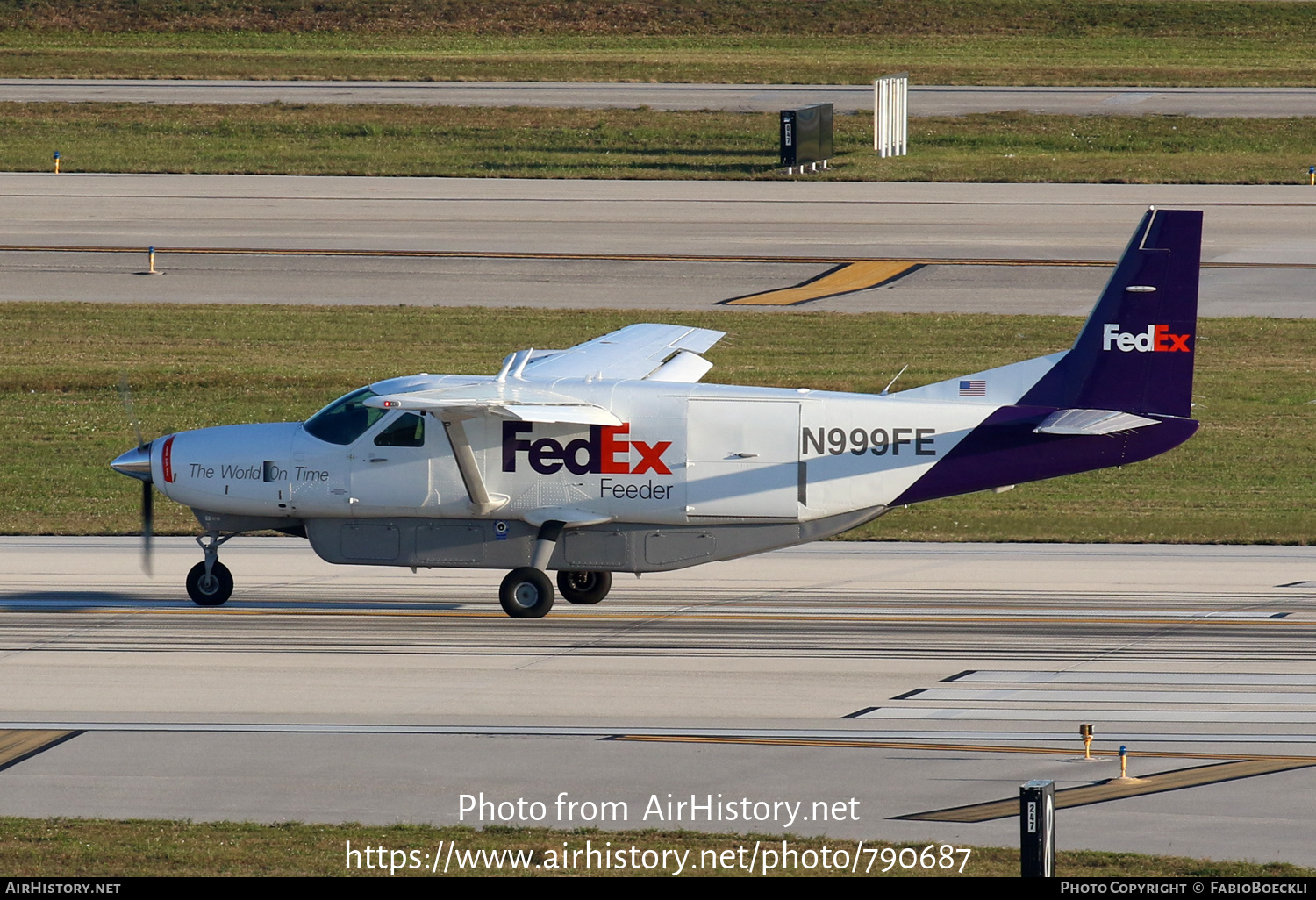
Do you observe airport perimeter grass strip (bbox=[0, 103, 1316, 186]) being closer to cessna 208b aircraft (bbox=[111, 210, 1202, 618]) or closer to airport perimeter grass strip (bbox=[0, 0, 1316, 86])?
airport perimeter grass strip (bbox=[0, 0, 1316, 86])

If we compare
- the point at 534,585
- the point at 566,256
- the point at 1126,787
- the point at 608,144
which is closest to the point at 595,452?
the point at 534,585

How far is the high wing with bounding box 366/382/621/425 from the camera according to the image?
755 inches

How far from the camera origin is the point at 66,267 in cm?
4291

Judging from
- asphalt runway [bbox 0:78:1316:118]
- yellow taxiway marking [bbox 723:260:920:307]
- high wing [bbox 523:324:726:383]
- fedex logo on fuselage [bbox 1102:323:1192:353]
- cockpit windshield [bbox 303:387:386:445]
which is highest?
asphalt runway [bbox 0:78:1316:118]

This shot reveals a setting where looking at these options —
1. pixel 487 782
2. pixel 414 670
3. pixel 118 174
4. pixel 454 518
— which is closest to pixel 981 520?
pixel 454 518

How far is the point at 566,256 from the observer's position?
43906 mm

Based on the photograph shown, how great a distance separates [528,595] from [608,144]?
38.0m

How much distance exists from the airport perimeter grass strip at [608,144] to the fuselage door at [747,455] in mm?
33299

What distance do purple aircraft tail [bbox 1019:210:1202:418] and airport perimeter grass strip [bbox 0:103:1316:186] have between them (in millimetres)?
32627

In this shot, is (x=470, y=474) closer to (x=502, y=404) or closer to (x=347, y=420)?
(x=502, y=404)

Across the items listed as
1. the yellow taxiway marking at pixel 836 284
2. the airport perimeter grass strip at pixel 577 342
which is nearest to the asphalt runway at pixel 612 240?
the yellow taxiway marking at pixel 836 284

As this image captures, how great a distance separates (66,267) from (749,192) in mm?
18566

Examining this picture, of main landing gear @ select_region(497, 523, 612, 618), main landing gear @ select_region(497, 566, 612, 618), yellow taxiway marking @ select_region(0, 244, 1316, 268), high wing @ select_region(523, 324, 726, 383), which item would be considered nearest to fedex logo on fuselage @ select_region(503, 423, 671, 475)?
main landing gear @ select_region(497, 523, 612, 618)

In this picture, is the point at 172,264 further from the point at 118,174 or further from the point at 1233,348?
the point at 1233,348
